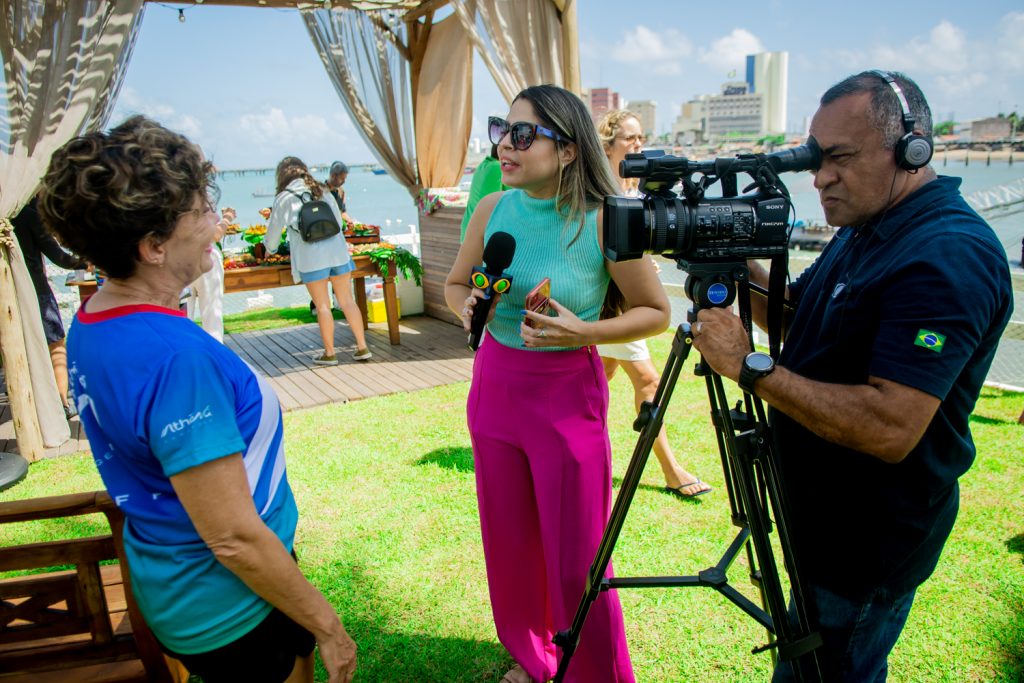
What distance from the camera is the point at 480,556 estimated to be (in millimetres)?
3254

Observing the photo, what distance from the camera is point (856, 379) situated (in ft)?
4.87

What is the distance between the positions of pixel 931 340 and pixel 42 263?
589 cm

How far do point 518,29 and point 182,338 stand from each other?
5.83 metres

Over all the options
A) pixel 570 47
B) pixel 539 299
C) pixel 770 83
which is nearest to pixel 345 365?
pixel 570 47

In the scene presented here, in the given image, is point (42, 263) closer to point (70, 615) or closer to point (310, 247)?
point (310, 247)

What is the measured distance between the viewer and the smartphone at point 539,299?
6.36ft

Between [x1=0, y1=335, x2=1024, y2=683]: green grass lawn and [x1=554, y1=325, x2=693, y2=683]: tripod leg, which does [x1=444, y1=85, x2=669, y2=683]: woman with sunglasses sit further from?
[x1=0, y1=335, x2=1024, y2=683]: green grass lawn

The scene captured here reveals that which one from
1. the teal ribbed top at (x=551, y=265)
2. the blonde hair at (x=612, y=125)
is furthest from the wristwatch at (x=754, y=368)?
the blonde hair at (x=612, y=125)

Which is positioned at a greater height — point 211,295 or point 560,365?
point 560,365

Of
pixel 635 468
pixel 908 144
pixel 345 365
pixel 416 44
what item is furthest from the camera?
pixel 416 44

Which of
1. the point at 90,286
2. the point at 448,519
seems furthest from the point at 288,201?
the point at 448,519

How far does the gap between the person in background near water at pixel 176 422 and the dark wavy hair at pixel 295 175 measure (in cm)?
502

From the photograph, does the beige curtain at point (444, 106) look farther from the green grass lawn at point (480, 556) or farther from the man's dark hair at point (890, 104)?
the man's dark hair at point (890, 104)

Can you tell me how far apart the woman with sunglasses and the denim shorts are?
442 centimetres
